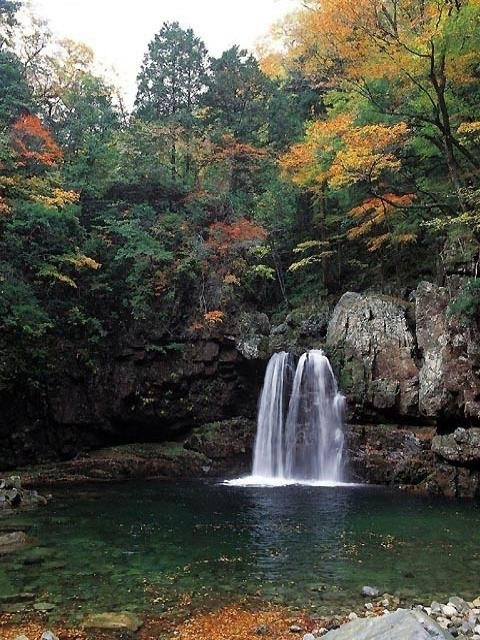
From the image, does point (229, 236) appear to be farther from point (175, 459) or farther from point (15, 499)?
point (15, 499)

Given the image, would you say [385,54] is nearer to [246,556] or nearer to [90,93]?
[246,556]

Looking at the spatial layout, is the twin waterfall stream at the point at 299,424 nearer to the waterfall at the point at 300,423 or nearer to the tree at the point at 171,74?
the waterfall at the point at 300,423

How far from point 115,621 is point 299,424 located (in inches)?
473

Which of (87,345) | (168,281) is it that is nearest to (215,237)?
(168,281)

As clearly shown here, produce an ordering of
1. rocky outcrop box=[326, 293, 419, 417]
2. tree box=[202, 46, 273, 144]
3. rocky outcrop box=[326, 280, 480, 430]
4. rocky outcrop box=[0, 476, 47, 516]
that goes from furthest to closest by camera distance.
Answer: tree box=[202, 46, 273, 144] < rocky outcrop box=[326, 293, 419, 417] < rocky outcrop box=[326, 280, 480, 430] < rocky outcrop box=[0, 476, 47, 516]

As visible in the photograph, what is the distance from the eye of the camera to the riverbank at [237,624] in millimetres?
5219

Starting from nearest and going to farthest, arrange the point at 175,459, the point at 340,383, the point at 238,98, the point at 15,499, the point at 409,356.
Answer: the point at 15,499, the point at 409,356, the point at 340,383, the point at 175,459, the point at 238,98

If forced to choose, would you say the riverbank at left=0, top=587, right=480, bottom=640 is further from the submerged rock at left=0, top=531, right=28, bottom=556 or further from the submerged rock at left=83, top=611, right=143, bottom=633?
the submerged rock at left=0, top=531, right=28, bottom=556

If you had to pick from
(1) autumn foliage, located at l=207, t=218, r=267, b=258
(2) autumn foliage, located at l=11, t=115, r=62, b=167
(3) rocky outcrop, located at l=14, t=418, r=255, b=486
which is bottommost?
(3) rocky outcrop, located at l=14, t=418, r=255, b=486

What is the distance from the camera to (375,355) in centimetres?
1628

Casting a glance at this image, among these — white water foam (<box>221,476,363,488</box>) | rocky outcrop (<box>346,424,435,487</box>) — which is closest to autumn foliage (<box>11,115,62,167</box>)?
white water foam (<box>221,476,363,488</box>)

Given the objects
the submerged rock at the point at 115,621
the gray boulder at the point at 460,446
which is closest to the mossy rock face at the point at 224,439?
the gray boulder at the point at 460,446

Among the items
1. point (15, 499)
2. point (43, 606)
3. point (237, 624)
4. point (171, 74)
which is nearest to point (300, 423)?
point (15, 499)

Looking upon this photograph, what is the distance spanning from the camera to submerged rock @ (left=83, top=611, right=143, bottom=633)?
542 centimetres
